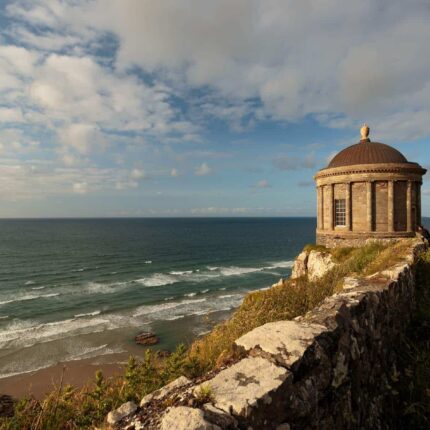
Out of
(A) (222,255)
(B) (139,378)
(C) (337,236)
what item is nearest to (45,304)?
(C) (337,236)

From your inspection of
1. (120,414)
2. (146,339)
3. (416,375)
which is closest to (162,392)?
(120,414)

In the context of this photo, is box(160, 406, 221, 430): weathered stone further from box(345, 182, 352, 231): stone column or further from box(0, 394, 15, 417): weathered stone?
box(345, 182, 352, 231): stone column

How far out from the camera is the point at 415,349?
589cm

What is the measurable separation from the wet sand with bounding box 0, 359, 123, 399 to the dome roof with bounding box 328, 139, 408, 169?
22105 millimetres

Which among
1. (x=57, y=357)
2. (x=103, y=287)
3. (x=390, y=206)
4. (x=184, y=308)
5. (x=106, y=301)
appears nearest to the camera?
(x=390, y=206)

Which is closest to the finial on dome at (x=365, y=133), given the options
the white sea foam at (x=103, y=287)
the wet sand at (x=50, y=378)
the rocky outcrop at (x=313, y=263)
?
the rocky outcrop at (x=313, y=263)

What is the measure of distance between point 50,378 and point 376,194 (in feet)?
88.5

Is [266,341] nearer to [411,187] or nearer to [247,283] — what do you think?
[411,187]

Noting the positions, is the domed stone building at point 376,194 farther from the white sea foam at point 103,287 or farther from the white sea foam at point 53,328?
the white sea foam at point 103,287

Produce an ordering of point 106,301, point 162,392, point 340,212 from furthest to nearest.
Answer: point 106,301, point 340,212, point 162,392

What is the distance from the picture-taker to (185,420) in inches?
93.7

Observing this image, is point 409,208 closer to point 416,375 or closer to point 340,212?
point 340,212

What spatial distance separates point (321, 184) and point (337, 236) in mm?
4535

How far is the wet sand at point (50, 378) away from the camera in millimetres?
18484
